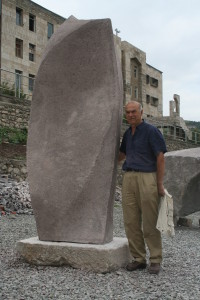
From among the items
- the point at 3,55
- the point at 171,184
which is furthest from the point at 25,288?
the point at 3,55

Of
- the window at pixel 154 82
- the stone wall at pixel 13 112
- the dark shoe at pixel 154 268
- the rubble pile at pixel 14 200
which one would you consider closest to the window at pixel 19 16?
the stone wall at pixel 13 112

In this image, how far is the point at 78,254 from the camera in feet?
13.7

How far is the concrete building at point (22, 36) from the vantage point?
24.1m

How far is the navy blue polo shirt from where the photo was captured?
414 centimetres

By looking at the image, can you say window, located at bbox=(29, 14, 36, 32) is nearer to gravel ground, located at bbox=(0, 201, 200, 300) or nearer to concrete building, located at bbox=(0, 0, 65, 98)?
concrete building, located at bbox=(0, 0, 65, 98)

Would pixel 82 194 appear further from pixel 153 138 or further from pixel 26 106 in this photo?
pixel 26 106

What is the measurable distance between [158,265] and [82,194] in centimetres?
98

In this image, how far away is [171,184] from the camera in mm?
8008

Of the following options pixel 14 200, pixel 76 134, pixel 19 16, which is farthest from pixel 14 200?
pixel 19 16

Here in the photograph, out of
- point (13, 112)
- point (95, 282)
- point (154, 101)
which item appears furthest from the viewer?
point (154, 101)

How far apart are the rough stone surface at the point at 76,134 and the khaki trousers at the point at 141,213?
21 centimetres

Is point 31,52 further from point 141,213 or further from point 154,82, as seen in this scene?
point 141,213

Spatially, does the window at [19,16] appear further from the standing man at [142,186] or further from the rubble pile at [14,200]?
the standing man at [142,186]

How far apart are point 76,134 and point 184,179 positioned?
12.7 ft
